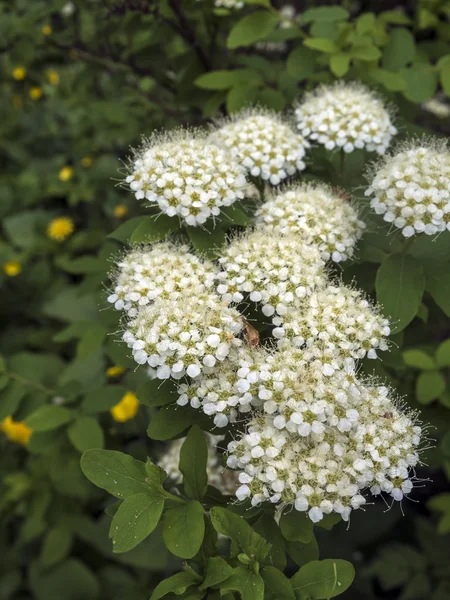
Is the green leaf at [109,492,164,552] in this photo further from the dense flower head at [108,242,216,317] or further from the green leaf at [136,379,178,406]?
the dense flower head at [108,242,216,317]

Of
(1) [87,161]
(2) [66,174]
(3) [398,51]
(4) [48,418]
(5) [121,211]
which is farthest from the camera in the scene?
(1) [87,161]

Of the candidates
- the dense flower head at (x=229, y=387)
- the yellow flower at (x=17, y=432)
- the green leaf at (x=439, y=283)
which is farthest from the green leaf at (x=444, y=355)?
the yellow flower at (x=17, y=432)

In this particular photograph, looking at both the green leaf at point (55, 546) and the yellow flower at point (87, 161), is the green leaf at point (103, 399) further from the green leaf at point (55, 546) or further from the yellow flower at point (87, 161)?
the yellow flower at point (87, 161)

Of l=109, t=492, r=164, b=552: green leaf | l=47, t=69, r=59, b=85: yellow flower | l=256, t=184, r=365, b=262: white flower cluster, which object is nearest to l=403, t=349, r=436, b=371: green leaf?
l=256, t=184, r=365, b=262: white flower cluster

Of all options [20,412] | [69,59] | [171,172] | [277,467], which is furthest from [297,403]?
[69,59]

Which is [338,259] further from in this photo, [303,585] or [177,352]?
[303,585]

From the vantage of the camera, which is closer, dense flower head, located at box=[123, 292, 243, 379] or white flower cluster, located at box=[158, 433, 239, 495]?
dense flower head, located at box=[123, 292, 243, 379]

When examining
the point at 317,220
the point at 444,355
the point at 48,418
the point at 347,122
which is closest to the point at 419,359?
the point at 444,355

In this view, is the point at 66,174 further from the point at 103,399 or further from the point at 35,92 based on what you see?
the point at 103,399
